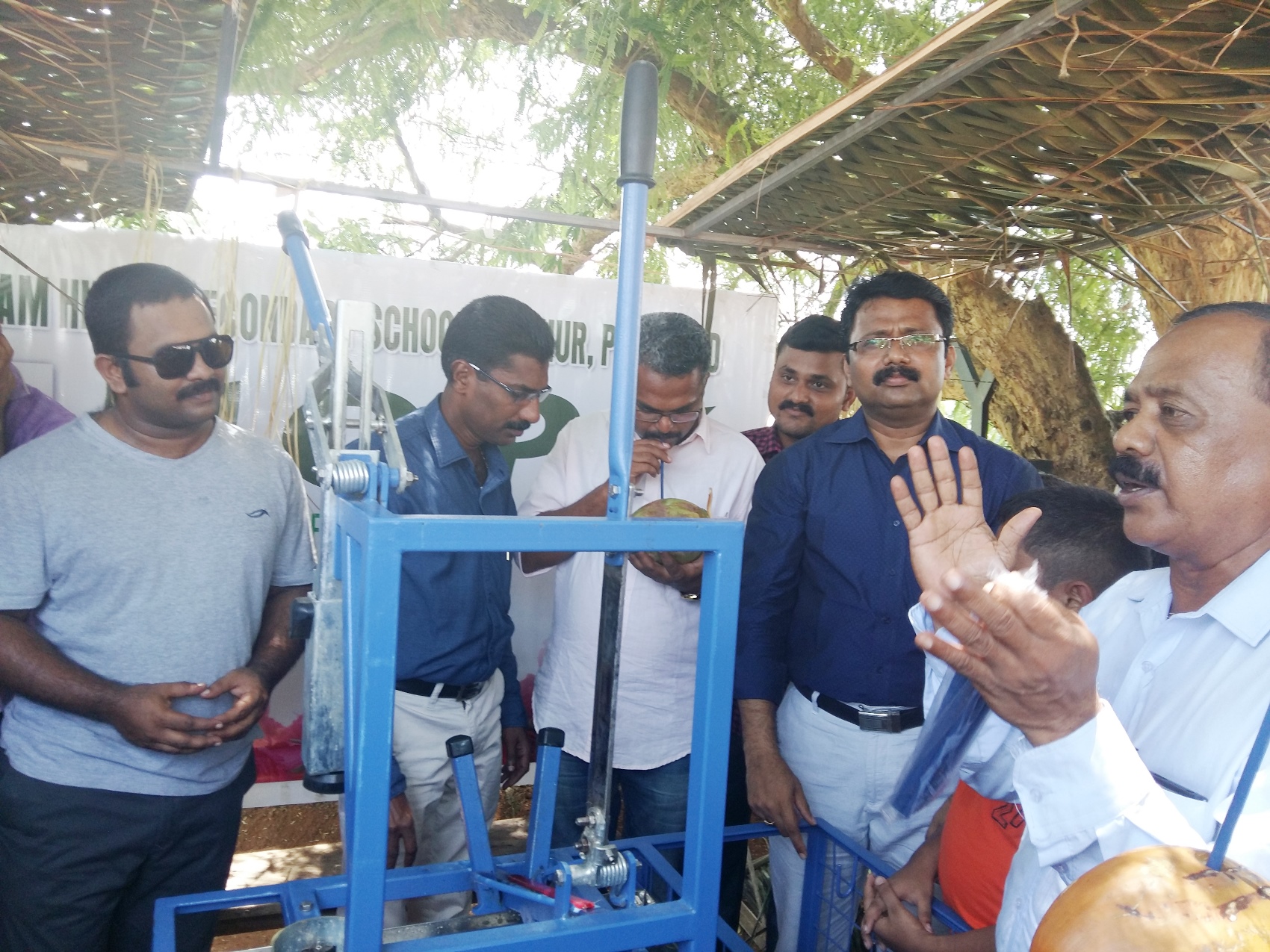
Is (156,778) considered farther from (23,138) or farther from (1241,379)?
(1241,379)

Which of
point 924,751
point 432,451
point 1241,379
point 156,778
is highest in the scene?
point 1241,379

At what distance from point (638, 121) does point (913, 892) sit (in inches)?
56.6

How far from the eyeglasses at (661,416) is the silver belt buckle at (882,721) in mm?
985

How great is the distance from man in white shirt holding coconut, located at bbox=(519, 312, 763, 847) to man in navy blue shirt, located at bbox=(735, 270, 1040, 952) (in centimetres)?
28

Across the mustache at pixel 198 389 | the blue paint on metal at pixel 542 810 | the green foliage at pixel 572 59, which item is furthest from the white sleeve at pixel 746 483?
the blue paint on metal at pixel 542 810


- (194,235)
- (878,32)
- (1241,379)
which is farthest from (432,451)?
(878,32)

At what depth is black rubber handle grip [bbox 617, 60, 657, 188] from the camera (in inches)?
42.8

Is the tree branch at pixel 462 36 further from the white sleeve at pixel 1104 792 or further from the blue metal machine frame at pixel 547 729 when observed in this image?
the white sleeve at pixel 1104 792

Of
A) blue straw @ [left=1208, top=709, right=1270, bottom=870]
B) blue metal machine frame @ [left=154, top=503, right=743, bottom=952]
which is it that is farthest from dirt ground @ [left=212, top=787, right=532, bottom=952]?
blue straw @ [left=1208, top=709, right=1270, bottom=870]

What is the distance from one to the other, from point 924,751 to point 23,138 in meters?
2.75

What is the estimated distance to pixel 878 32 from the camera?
3795mm

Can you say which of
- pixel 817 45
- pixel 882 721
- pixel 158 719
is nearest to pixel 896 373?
pixel 882 721

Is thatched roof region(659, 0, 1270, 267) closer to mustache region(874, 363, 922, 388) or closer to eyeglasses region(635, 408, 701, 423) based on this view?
mustache region(874, 363, 922, 388)

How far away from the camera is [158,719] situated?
6.24 feet
